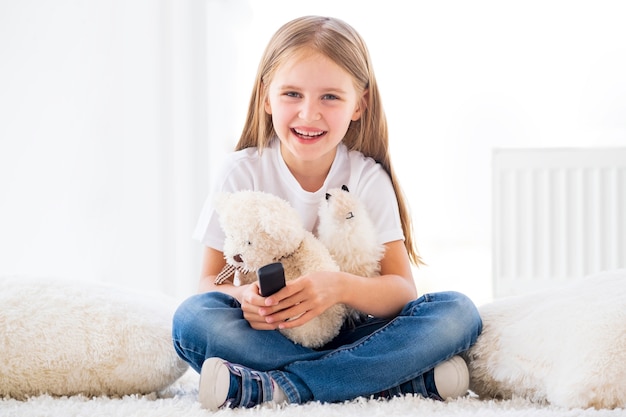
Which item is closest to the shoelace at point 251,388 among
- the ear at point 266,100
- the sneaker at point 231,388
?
the sneaker at point 231,388

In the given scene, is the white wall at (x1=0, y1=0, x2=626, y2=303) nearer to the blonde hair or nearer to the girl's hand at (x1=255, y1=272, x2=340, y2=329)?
the blonde hair

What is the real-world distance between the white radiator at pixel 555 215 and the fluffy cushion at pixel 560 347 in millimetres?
1191

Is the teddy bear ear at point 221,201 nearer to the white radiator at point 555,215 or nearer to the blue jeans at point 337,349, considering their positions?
the blue jeans at point 337,349

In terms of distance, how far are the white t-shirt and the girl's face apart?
0.23 ft

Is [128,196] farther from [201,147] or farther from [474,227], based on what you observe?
[474,227]

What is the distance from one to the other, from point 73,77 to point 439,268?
1.75 meters

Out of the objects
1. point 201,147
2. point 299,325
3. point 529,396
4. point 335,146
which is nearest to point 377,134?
point 335,146

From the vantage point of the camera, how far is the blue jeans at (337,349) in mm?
1053

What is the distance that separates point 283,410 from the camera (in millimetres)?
962

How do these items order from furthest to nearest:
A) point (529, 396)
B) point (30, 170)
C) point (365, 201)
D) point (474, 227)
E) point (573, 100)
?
point (474, 227), point (573, 100), point (30, 170), point (365, 201), point (529, 396)

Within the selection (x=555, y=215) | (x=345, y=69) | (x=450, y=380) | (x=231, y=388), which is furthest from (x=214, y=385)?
A: (x=555, y=215)

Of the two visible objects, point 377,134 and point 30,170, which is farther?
point 30,170

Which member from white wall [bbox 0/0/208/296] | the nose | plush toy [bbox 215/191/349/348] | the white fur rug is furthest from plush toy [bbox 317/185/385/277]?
white wall [bbox 0/0/208/296]

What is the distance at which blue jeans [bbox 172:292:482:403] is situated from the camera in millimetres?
1053
